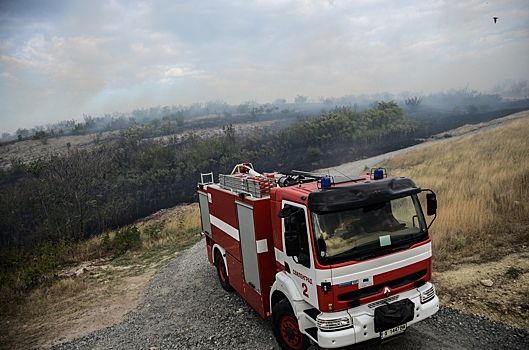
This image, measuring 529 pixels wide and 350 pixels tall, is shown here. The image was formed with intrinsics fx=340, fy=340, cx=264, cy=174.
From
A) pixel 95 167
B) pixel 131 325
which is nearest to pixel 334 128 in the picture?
pixel 95 167

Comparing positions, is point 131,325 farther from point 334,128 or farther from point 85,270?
point 334,128

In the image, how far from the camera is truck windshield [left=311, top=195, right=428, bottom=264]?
4570 millimetres

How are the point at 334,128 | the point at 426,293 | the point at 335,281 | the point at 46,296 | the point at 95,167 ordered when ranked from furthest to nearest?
the point at 334,128 < the point at 95,167 < the point at 46,296 < the point at 426,293 < the point at 335,281

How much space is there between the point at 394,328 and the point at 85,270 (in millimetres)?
12531

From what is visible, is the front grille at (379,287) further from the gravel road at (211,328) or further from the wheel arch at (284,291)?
the gravel road at (211,328)

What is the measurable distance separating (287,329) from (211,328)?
231 cm

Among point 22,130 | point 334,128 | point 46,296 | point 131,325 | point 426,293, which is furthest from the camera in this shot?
point 22,130

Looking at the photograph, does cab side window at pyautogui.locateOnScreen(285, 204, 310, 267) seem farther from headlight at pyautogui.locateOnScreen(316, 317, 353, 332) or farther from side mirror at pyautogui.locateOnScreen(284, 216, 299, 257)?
headlight at pyautogui.locateOnScreen(316, 317, 353, 332)

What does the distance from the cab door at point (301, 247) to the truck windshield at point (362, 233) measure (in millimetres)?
177

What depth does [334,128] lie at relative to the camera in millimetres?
58625

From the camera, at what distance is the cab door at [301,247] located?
15.3 feet

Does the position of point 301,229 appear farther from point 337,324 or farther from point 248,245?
point 248,245

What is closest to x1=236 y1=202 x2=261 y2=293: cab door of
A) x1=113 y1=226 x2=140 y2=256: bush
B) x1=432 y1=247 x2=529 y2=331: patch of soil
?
x1=432 y1=247 x2=529 y2=331: patch of soil

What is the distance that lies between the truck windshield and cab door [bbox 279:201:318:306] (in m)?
0.18
